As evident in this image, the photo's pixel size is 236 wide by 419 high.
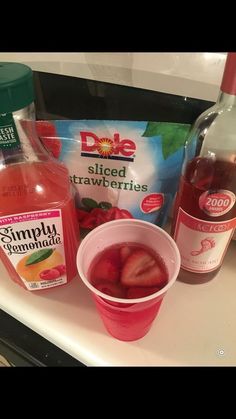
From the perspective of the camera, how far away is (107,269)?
1.31ft

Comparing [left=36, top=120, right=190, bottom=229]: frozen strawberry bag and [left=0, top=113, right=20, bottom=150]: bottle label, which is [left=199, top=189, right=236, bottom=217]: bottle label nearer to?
[left=36, top=120, right=190, bottom=229]: frozen strawberry bag

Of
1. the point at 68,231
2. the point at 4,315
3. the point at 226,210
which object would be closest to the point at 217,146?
the point at 226,210

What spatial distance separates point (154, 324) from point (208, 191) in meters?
0.19

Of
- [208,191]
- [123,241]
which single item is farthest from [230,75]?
[123,241]

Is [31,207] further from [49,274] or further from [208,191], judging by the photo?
[208,191]

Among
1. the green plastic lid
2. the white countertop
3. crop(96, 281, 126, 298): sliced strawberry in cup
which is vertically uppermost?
the green plastic lid

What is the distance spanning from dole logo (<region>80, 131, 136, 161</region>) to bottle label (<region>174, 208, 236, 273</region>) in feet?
0.35

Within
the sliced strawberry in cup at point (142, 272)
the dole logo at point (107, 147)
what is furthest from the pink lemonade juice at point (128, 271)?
the dole logo at point (107, 147)

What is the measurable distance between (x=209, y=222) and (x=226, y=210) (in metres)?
0.02

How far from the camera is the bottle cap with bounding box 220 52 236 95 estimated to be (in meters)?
0.30

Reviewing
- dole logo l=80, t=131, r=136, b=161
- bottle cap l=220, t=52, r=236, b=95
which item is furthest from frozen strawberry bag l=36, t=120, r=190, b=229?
bottle cap l=220, t=52, r=236, b=95

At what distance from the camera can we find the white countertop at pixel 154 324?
0.40 metres

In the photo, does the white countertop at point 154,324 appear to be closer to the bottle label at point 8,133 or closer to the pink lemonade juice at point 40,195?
the pink lemonade juice at point 40,195

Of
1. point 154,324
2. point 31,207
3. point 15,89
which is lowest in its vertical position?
point 154,324
